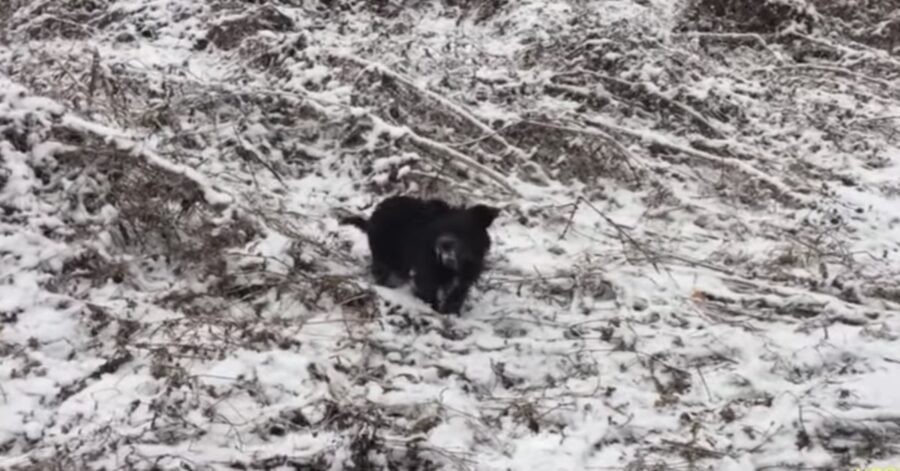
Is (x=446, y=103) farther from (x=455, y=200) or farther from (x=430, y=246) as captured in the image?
(x=430, y=246)

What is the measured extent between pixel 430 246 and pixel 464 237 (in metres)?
0.22

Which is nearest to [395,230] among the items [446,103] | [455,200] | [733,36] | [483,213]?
[483,213]

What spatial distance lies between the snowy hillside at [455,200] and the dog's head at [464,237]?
40 centimetres

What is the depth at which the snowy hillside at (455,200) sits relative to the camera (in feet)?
13.7

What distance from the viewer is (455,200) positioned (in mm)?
6449

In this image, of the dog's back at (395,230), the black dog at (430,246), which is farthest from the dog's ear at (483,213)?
the dog's back at (395,230)

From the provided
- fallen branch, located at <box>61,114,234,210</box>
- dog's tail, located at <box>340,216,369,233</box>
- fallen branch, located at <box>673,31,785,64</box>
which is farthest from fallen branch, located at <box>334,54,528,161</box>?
fallen branch, located at <box>673,31,785,64</box>

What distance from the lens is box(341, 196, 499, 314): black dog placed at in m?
5.02

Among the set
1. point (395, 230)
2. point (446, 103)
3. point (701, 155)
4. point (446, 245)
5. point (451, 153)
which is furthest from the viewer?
point (446, 103)

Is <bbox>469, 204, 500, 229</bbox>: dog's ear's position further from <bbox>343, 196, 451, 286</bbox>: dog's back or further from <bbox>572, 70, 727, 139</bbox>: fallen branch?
<bbox>572, 70, 727, 139</bbox>: fallen branch

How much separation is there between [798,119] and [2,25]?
7.69m

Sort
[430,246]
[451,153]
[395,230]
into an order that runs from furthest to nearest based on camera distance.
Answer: [451,153]
[395,230]
[430,246]

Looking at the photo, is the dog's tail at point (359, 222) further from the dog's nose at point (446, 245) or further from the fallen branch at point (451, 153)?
the fallen branch at point (451, 153)

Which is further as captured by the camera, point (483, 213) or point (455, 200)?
point (455, 200)
